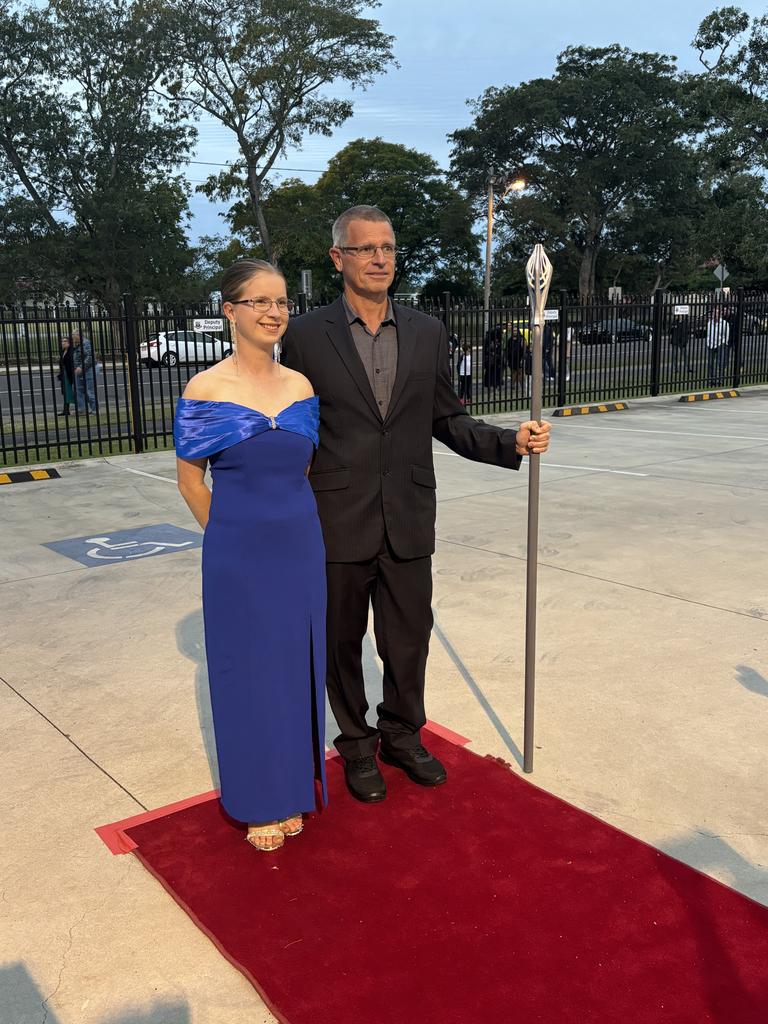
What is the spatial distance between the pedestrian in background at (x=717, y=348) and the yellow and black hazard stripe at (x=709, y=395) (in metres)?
0.95

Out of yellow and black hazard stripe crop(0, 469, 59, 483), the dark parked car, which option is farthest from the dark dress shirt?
the dark parked car

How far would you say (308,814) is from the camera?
10.7 ft

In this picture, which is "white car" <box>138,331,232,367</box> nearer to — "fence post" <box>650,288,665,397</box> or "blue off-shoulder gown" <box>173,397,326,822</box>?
"blue off-shoulder gown" <box>173,397,326,822</box>

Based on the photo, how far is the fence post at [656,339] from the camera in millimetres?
18344

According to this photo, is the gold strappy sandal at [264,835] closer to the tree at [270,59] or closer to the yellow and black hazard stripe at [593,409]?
the yellow and black hazard stripe at [593,409]

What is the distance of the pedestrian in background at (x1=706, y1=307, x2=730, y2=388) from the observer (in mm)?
19656

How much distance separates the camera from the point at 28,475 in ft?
35.7

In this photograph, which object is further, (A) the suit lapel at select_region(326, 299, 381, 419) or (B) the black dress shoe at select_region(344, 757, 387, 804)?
(B) the black dress shoe at select_region(344, 757, 387, 804)

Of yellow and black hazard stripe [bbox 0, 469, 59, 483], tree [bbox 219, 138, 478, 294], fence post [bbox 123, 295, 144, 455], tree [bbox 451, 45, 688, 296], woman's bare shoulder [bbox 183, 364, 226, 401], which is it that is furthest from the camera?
tree [bbox 219, 138, 478, 294]

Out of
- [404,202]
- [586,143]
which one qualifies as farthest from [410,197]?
[586,143]

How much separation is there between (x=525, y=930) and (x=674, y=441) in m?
11.0

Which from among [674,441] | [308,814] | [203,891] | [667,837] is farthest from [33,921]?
[674,441]

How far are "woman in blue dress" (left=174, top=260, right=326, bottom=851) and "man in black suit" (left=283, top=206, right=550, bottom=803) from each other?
204 mm

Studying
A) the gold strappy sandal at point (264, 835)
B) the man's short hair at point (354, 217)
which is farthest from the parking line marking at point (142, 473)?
the gold strappy sandal at point (264, 835)
